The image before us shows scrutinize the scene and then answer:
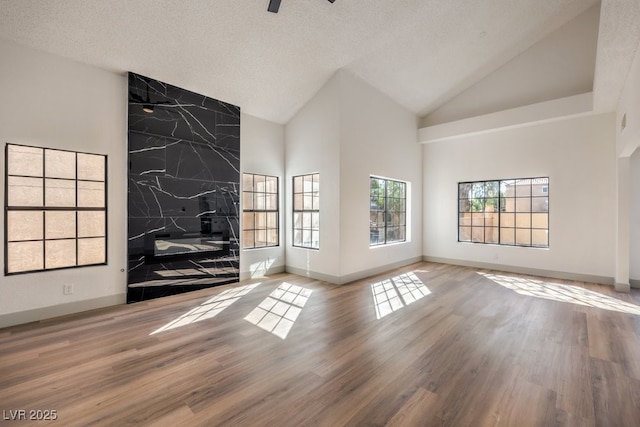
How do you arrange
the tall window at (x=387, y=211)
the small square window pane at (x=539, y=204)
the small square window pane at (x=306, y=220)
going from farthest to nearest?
the tall window at (x=387, y=211) < the small square window pane at (x=306, y=220) < the small square window pane at (x=539, y=204)

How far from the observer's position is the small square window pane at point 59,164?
3719mm

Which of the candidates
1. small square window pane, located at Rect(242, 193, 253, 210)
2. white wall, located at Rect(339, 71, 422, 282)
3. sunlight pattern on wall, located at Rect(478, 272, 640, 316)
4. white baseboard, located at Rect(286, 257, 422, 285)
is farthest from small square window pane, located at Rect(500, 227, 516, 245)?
small square window pane, located at Rect(242, 193, 253, 210)

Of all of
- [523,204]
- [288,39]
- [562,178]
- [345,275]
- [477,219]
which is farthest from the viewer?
[477,219]

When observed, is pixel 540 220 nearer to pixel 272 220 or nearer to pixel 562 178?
pixel 562 178

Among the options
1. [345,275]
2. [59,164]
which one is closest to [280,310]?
[345,275]

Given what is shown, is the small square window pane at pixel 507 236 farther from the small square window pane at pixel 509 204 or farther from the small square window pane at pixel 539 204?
the small square window pane at pixel 539 204

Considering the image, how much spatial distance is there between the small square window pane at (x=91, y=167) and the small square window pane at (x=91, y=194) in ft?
Result: 0.27

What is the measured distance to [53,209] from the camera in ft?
12.3

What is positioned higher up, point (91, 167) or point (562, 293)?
point (91, 167)

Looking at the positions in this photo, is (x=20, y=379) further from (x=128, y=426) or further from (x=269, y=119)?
(x=269, y=119)

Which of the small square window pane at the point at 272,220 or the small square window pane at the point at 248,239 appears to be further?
the small square window pane at the point at 272,220

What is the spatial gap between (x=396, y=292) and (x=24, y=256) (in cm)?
502

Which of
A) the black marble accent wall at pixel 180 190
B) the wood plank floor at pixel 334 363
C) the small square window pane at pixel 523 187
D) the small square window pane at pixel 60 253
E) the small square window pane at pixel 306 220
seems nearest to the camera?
the wood plank floor at pixel 334 363

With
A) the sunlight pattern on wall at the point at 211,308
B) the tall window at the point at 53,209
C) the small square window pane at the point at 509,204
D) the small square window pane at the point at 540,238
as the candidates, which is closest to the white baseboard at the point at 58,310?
the tall window at the point at 53,209
